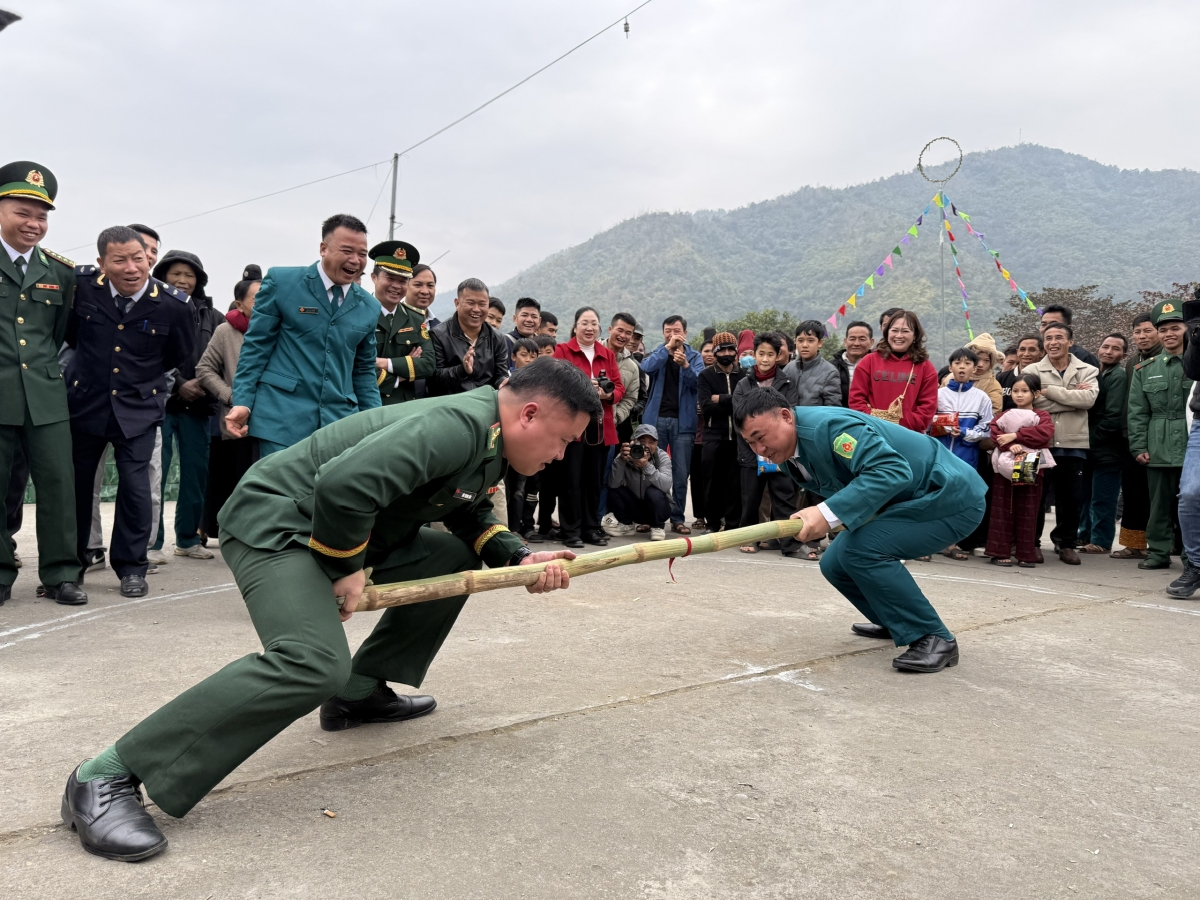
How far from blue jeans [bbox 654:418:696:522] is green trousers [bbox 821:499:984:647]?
4155 millimetres

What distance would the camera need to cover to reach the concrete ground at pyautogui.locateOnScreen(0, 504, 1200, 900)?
2.20 meters

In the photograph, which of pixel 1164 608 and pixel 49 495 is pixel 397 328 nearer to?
pixel 49 495

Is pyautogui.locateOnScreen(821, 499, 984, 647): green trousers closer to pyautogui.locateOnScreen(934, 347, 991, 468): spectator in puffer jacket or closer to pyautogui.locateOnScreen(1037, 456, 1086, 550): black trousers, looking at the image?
pyautogui.locateOnScreen(934, 347, 991, 468): spectator in puffer jacket

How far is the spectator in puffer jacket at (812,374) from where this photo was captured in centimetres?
764

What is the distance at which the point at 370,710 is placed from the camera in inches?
125

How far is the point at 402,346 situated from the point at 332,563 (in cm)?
391

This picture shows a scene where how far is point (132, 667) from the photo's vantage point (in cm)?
371

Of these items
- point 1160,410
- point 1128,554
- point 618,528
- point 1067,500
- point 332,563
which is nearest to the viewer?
point 332,563

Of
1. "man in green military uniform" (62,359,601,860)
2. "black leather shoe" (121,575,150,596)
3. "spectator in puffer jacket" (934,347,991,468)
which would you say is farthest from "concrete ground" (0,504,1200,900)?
"spectator in puffer jacket" (934,347,991,468)

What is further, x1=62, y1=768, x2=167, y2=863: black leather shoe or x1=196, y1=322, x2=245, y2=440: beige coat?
x1=196, y1=322, x2=245, y2=440: beige coat

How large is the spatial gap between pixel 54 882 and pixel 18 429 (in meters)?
3.64

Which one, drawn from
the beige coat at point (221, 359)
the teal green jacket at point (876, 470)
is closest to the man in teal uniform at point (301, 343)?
the beige coat at point (221, 359)

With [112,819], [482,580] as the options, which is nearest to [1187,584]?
[482,580]

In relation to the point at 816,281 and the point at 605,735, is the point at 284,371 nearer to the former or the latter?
the point at 605,735
